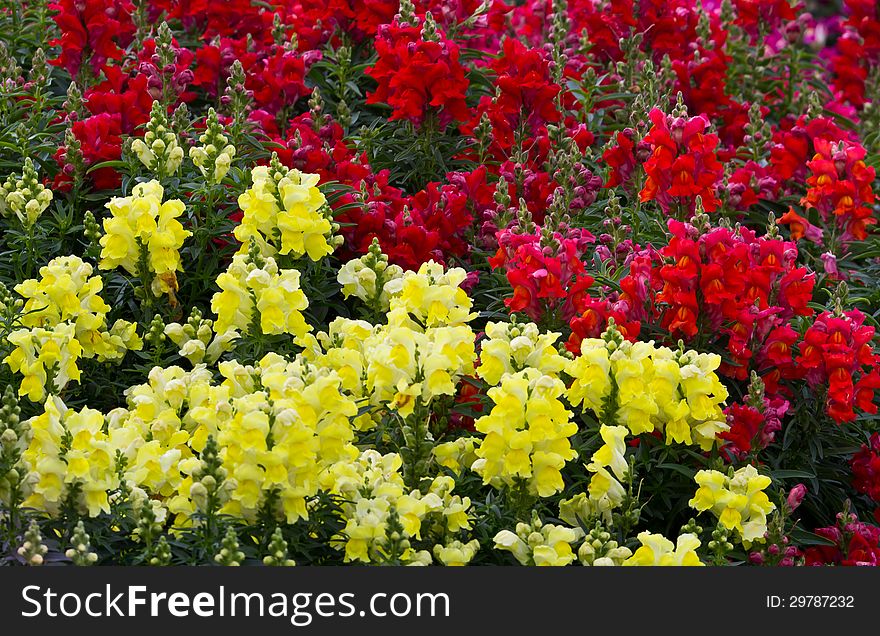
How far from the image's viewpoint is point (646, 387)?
3900 millimetres

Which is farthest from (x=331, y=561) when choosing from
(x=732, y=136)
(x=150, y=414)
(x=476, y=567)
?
(x=732, y=136)

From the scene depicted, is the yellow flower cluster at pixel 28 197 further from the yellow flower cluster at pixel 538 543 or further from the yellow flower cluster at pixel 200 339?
the yellow flower cluster at pixel 538 543

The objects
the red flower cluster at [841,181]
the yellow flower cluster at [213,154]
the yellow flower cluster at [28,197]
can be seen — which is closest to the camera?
the yellow flower cluster at [28,197]

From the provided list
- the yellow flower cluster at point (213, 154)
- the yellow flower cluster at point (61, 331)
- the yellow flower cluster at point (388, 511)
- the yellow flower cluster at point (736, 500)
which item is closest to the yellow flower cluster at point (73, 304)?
the yellow flower cluster at point (61, 331)

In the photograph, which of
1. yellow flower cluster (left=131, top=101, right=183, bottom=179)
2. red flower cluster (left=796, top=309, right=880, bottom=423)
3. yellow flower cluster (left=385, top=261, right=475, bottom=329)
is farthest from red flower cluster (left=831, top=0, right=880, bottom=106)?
yellow flower cluster (left=131, top=101, right=183, bottom=179)

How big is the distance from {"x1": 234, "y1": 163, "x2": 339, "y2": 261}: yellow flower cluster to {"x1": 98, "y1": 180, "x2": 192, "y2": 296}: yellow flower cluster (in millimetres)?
235

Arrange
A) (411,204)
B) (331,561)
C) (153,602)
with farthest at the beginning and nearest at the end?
(411,204), (331,561), (153,602)

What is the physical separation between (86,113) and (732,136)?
2.99m

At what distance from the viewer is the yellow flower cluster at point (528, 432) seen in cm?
357

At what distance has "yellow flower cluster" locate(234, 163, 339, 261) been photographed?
439 cm

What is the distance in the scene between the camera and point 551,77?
567cm

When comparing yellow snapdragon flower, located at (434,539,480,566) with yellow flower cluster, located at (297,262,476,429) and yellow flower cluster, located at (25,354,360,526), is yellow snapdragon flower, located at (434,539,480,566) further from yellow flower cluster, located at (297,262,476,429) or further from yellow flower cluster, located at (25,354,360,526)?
yellow flower cluster, located at (297,262,476,429)

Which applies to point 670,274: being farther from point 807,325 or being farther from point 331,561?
point 331,561

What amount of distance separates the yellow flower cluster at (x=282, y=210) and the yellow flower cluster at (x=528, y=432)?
1108 millimetres
